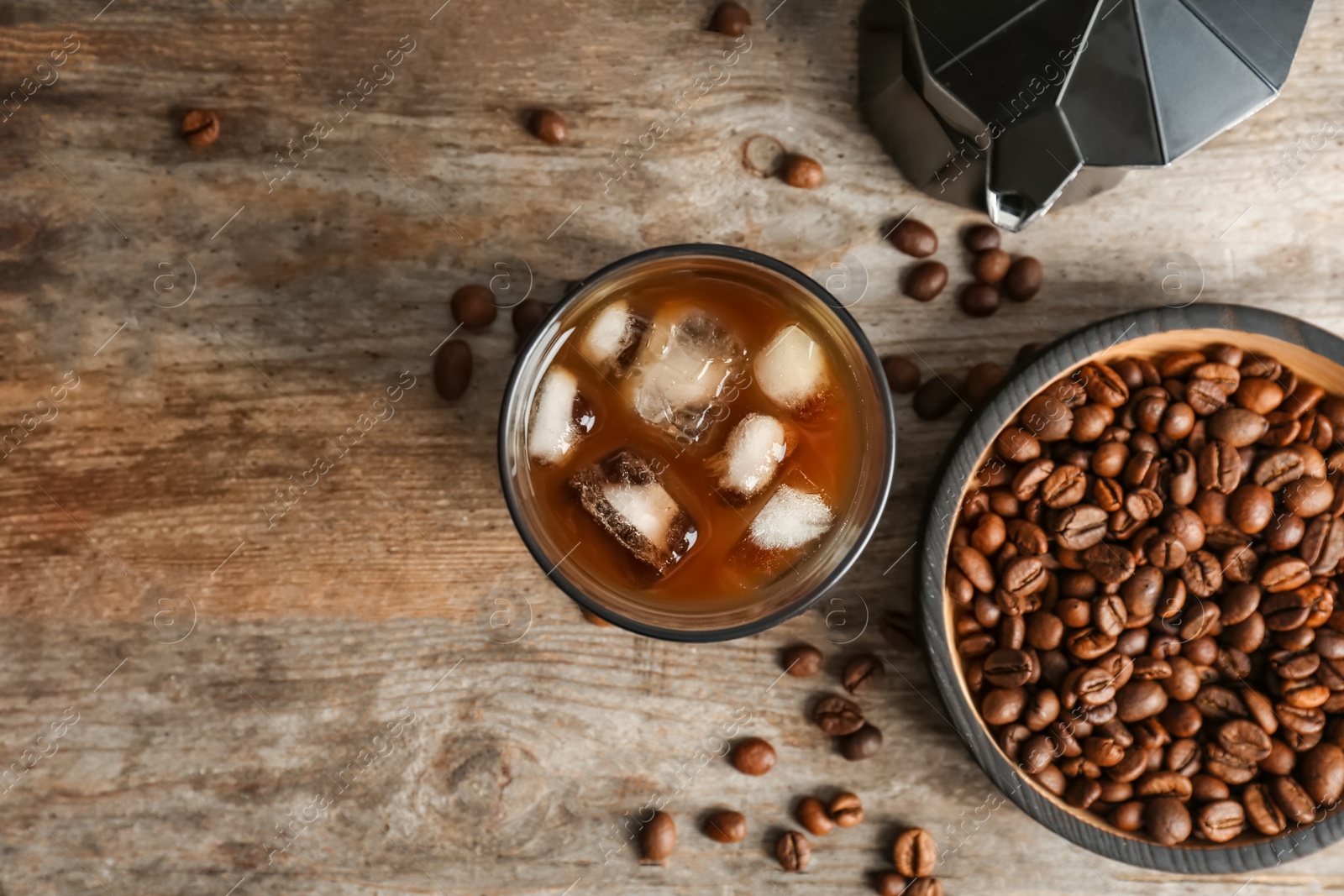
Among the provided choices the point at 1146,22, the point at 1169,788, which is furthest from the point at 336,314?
the point at 1169,788

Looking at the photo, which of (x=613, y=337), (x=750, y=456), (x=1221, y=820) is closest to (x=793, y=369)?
(x=750, y=456)

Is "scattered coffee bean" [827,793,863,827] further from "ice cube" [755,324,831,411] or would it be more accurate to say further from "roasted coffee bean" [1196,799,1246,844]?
"ice cube" [755,324,831,411]

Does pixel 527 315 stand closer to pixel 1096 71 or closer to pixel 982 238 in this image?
pixel 982 238

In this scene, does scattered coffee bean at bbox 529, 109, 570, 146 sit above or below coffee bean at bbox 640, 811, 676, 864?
above

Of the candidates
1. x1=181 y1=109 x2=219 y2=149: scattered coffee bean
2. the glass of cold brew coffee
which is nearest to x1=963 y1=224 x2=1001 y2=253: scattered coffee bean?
the glass of cold brew coffee

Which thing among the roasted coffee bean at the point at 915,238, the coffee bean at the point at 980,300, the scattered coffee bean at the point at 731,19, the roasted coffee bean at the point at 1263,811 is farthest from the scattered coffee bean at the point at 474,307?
the roasted coffee bean at the point at 1263,811

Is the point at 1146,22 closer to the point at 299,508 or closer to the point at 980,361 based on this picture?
the point at 980,361
